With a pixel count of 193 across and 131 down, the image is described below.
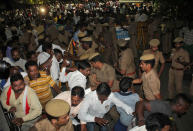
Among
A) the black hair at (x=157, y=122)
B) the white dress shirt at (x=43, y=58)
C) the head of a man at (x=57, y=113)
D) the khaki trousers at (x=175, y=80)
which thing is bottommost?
the khaki trousers at (x=175, y=80)

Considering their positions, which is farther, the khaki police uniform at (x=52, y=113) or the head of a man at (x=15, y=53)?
the head of a man at (x=15, y=53)

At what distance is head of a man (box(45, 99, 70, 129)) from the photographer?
2441 millimetres

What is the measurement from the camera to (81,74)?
3.82m

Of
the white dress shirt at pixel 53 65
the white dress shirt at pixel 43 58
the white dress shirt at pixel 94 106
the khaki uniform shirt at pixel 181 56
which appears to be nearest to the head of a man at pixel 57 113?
the white dress shirt at pixel 94 106

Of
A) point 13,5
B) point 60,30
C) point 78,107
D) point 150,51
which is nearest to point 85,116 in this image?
point 78,107

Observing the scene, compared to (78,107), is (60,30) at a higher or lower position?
higher

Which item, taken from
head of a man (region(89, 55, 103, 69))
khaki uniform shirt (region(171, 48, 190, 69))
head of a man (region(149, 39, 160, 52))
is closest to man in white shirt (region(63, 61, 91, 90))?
head of a man (region(89, 55, 103, 69))

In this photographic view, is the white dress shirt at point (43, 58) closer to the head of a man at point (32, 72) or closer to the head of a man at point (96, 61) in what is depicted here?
the head of a man at point (32, 72)

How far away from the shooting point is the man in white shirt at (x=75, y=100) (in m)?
3.08

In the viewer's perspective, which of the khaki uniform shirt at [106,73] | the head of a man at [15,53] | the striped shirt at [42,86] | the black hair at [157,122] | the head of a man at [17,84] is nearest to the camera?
the black hair at [157,122]

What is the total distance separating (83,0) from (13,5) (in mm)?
21744

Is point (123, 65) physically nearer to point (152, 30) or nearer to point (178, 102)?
point (178, 102)

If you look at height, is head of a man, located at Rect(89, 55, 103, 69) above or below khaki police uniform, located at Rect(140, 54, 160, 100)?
above

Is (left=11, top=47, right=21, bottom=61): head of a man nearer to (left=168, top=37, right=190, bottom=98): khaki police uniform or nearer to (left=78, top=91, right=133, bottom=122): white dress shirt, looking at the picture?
(left=78, top=91, right=133, bottom=122): white dress shirt
